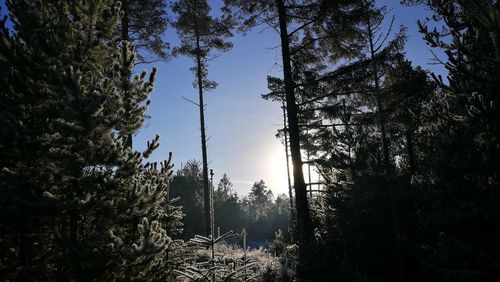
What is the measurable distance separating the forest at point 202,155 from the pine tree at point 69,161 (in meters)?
0.02

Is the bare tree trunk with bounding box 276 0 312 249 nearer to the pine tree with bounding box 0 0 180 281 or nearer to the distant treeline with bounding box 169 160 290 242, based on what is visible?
the pine tree with bounding box 0 0 180 281

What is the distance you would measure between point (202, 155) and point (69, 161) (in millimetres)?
12056

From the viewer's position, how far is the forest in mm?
4320

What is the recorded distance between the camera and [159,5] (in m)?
13.0

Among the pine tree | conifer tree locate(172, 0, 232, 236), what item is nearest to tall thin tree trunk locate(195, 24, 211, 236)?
conifer tree locate(172, 0, 232, 236)

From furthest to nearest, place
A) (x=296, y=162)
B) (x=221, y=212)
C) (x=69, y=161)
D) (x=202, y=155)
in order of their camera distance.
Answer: (x=221, y=212) → (x=202, y=155) → (x=296, y=162) → (x=69, y=161)

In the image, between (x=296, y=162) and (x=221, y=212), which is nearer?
(x=296, y=162)

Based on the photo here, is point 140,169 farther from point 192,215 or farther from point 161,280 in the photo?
point 192,215

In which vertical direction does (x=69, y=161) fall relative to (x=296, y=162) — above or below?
below

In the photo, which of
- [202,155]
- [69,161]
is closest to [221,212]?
[202,155]

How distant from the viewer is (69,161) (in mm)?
4234

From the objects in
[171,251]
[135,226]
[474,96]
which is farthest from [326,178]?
[135,226]

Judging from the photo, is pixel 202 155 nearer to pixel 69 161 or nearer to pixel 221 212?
pixel 69 161

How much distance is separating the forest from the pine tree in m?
0.02
